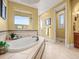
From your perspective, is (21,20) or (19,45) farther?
(21,20)

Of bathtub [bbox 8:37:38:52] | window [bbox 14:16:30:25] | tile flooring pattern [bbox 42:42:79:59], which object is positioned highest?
window [bbox 14:16:30:25]

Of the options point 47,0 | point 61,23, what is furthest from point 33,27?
point 61,23

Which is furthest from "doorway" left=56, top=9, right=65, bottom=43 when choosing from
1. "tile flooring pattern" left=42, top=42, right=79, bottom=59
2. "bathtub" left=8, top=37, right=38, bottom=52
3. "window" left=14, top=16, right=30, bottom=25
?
"bathtub" left=8, top=37, right=38, bottom=52

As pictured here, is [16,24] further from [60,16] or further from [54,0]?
[60,16]

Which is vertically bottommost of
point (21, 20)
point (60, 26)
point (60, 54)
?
point (60, 54)

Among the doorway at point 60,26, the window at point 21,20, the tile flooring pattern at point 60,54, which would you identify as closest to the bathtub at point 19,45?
the tile flooring pattern at point 60,54

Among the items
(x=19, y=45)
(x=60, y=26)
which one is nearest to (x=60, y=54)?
(x=19, y=45)

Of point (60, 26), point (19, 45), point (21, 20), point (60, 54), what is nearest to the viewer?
point (19, 45)

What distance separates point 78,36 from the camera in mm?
4605

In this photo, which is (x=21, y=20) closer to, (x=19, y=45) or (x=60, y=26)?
(x=19, y=45)

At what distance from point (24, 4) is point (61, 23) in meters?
3.72

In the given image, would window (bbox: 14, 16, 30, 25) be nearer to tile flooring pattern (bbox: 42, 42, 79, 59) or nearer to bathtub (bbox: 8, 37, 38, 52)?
bathtub (bbox: 8, 37, 38, 52)

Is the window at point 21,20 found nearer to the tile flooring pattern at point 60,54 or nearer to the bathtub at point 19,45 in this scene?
the bathtub at point 19,45

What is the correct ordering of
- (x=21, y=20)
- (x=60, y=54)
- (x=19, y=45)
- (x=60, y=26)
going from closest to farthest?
(x=19, y=45) < (x=60, y=54) < (x=21, y=20) < (x=60, y=26)
